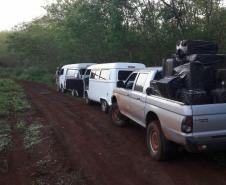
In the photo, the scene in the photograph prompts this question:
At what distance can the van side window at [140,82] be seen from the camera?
31.3 ft

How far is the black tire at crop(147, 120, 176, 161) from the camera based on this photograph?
296 inches

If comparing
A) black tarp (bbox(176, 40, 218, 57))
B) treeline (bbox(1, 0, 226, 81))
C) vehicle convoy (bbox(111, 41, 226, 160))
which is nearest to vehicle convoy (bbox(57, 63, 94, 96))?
treeline (bbox(1, 0, 226, 81))

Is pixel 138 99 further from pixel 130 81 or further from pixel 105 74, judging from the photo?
pixel 105 74

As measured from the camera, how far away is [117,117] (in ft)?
39.3

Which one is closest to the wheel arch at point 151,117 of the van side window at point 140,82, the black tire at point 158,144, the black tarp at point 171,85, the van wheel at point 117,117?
the black tire at point 158,144

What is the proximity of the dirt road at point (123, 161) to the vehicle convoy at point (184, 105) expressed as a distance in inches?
18.1

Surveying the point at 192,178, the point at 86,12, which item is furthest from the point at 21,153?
the point at 86,12

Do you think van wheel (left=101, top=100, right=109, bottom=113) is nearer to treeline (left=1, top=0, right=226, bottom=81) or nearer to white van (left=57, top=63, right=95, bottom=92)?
white van (left=57, top=63, right=95, bottom=92)

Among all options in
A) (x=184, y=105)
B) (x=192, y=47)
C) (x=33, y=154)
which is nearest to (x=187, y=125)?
(x=184, y=105)

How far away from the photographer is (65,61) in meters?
42.9

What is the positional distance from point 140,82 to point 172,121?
2.99 m

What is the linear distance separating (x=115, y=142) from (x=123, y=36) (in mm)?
14684

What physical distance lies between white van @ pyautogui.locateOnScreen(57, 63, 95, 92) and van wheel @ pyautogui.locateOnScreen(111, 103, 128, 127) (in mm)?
9726

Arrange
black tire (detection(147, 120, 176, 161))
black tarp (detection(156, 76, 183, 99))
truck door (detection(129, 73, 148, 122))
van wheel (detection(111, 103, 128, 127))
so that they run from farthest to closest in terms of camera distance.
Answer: van wheel (detection(111, 103, 128, 127)), truck door (detection(129, 73, 148, 122)), black tarp (detection(156, 76, 183, 99)), black tire (detection(147, 120, 176, 161))
